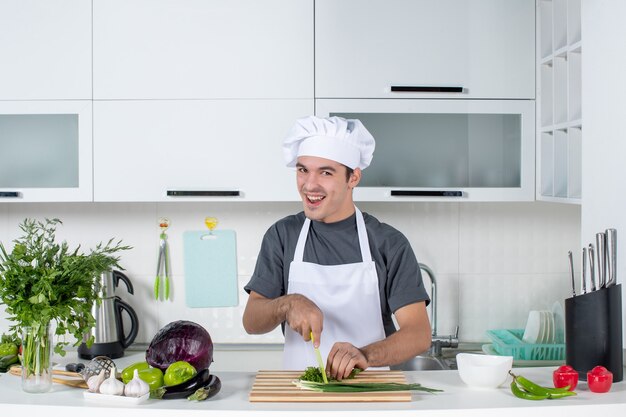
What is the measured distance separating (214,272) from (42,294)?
1.59 metres

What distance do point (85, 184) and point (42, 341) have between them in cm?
120

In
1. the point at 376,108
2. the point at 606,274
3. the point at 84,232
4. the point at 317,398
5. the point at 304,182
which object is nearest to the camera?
the point at 317,398

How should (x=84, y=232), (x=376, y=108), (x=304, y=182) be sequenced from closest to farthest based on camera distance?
(x=304, y=182), (x=376, y=108), (x=84, y=232)

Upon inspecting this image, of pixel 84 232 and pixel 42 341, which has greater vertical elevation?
pixel 84 232

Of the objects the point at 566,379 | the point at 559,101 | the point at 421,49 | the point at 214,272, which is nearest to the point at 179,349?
the point at 566,379

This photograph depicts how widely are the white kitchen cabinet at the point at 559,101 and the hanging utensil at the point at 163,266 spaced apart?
5.04 feet

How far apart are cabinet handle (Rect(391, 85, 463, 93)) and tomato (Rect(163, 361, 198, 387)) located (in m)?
1.49

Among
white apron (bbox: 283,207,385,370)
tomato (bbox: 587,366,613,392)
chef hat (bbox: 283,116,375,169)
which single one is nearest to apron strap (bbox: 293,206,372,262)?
white apron (bbox: 283,207,385,370)

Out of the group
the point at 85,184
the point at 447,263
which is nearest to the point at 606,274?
the point at 447,263

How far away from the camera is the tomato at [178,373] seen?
1.85 meters

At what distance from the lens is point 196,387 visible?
186 cm

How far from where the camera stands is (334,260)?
247 centimetres

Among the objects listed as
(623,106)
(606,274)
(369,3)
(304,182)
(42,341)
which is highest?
(369,3)

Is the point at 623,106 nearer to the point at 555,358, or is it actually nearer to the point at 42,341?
the point at 555,358
